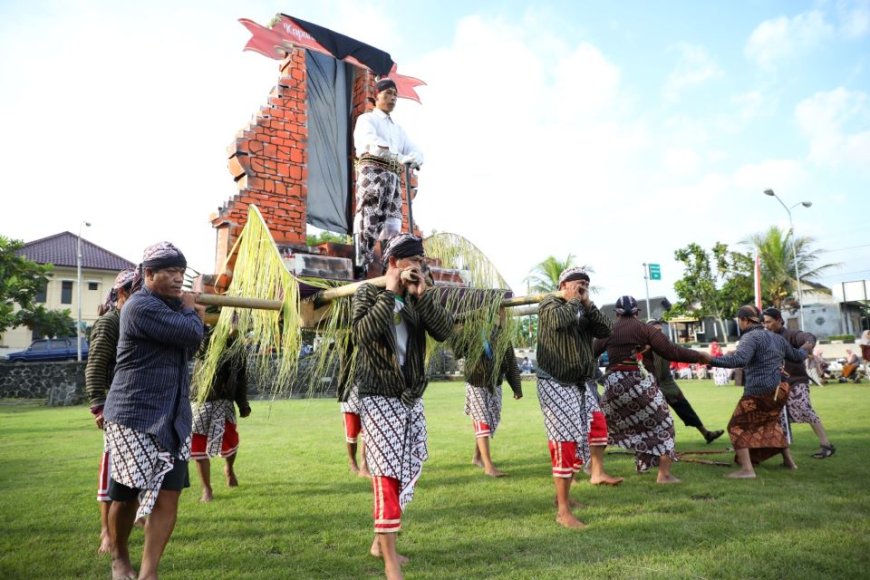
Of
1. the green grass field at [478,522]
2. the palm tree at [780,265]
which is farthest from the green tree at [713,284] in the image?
the green grass field at [478,522]

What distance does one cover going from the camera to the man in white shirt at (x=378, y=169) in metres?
5.12

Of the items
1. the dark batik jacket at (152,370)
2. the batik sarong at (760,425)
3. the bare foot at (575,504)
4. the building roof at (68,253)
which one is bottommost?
the bare foot at (575,504)

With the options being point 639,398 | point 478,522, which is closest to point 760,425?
point 639,398

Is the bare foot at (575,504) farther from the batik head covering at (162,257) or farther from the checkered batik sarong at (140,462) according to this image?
the batik head covering at (162,257)

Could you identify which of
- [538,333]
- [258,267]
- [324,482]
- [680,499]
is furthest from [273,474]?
[680,499]

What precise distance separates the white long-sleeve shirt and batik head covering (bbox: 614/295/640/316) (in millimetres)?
2282

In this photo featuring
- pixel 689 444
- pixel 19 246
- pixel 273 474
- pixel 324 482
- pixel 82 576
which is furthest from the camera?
pixel 19 246

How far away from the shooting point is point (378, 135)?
511 cm

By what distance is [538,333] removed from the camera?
4.48 metres

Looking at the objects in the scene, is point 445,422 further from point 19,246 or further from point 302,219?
point 19,246

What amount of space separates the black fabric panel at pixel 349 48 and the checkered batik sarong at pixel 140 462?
16.1 ft

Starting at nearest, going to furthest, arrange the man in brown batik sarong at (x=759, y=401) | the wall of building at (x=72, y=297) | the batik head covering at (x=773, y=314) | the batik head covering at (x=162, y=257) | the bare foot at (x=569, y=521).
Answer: the batik head covering at (x=162, y=257) → the bare foot at (x=569, y=521) → the man in brown batik sarong at (x=759, y=401) → the batik head covering at (x=773, y=314) → the wall of building at (x=72, y=297)

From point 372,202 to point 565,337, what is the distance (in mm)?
2059

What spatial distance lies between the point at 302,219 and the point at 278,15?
2186mm
